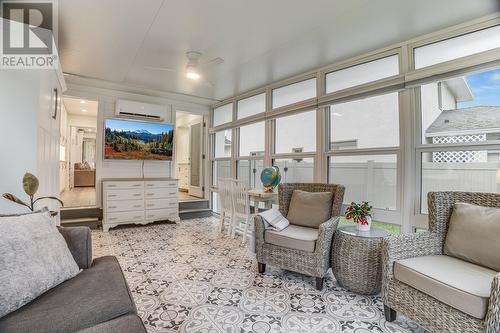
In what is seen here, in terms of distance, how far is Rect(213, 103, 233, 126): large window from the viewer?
552 cm

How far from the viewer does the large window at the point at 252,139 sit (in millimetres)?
4668

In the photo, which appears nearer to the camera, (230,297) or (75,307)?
(75,307)

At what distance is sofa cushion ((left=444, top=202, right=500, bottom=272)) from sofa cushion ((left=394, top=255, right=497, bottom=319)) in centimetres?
6

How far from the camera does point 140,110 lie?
503 cm

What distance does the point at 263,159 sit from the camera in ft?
15.1

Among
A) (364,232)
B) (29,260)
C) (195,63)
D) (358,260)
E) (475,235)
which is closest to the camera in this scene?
(29,260)

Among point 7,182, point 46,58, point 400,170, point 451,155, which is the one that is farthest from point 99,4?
point 451,155

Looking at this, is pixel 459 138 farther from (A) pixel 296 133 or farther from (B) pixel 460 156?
(A) pixel 296 133

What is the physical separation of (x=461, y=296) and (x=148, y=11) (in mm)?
3231

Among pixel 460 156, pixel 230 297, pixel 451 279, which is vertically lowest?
pixel 230 297

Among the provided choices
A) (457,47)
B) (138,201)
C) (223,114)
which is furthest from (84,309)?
(223,114)

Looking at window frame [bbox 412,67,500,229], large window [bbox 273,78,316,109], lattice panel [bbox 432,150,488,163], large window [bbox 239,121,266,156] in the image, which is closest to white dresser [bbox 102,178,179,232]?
large window [bbox 239,121,266,156]

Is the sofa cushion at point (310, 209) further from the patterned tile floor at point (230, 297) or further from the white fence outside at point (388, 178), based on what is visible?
the white fence outside at point (388, 178)

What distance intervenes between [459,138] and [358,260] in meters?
1.53
